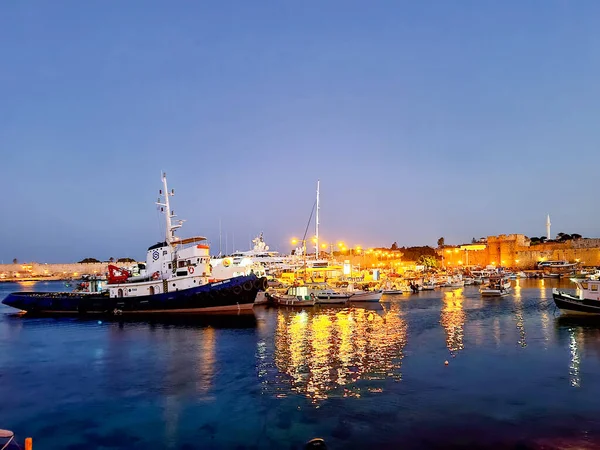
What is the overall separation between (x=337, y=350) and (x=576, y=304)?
89.2 feet

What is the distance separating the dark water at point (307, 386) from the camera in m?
15.4

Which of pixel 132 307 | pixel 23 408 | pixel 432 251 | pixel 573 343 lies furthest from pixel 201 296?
pixel 432 251

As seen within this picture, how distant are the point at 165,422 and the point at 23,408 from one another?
7.16m

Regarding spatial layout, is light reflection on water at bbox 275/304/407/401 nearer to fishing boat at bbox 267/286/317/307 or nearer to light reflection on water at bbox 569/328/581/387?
light reflection on water at bbox 569/328/581/387

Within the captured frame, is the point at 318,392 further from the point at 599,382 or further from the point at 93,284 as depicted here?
the point at 93,284

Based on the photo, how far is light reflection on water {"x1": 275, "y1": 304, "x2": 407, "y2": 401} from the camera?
21.4m

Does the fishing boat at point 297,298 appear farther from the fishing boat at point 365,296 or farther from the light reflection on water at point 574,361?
the light reflection on water at point 574,361

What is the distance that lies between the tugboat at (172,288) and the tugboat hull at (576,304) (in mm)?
30563

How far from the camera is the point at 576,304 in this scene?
1672 inches

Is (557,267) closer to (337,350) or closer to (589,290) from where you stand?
(589,290)

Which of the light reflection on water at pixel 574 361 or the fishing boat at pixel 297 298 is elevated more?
the fishing boat at pixel 297 298

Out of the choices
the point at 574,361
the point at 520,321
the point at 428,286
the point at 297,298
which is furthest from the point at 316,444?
the point at 428,286

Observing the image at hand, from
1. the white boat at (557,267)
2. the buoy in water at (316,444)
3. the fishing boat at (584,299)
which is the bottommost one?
the white boat at (557,267)

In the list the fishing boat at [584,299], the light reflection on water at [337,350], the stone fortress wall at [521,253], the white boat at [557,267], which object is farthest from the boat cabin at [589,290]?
the stone fortress wall at [521,253]
